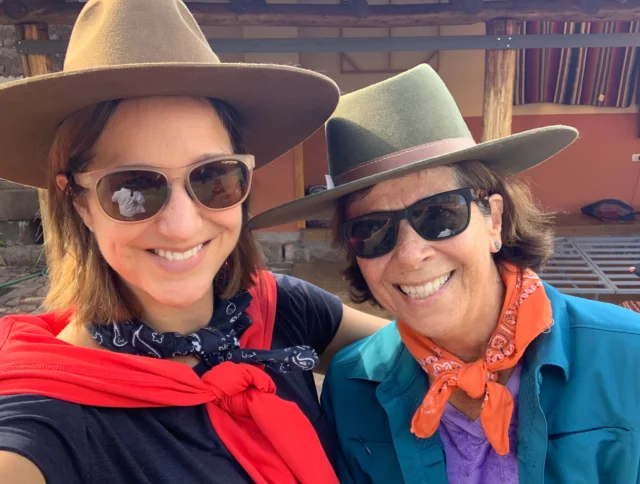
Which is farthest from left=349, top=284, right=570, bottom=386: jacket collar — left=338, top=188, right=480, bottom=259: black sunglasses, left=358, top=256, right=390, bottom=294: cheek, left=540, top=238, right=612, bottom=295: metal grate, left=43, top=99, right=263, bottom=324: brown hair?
left=540, top=238, right=612, bottom=295: metal grate

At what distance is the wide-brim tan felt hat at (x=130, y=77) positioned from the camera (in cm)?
119

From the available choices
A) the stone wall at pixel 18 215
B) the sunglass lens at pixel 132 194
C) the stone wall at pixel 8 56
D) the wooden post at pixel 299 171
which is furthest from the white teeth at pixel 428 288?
the stone wall at pixel 8 56

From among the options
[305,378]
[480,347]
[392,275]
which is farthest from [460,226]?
[305,378]

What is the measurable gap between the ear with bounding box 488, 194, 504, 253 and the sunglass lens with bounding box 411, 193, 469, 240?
0.18 meters

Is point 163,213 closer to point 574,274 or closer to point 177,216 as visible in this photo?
point 177,216

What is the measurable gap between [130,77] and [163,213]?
33 cm

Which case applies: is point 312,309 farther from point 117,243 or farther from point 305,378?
point 117,243

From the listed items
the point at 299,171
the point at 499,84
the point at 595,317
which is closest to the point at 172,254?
the point at 595,317

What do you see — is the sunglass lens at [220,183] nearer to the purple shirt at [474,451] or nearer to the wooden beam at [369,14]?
the purple shirt at [474,451]

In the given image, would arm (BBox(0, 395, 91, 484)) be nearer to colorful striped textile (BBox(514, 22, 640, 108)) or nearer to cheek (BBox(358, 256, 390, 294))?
cheek (BBox(358, 256, 390, 294))

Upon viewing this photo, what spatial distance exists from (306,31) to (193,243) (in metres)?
5.79

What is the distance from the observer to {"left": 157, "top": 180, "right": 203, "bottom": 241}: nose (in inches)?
50.4

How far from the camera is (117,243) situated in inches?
50.7

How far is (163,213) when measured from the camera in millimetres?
1282
